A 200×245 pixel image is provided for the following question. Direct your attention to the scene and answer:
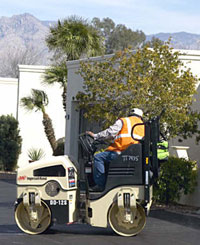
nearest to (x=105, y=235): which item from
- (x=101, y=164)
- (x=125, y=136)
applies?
(x=101, y=164)

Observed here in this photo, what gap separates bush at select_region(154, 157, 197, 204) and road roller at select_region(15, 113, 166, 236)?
466 centimetres

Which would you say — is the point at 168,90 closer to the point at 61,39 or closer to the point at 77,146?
the point at 77,146

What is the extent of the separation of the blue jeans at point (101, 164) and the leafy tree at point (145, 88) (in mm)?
4175

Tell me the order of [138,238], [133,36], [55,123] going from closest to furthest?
[138,238], [55,123], [133,36]

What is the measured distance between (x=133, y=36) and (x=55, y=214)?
64724mm

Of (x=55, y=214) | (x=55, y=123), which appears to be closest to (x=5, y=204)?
(x=55, y=214)

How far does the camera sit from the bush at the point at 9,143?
30.0 m

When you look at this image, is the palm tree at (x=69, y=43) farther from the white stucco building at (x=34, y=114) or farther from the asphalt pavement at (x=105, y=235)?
the asphalt pavement at (x=105, y=235)

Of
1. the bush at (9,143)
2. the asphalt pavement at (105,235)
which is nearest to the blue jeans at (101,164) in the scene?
the asphalt pavement at (105,235)

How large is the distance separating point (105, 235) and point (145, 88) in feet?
15.9

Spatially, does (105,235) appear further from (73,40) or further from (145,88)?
(73,40)

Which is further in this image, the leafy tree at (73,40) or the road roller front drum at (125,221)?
the leafy tree at (73,40)

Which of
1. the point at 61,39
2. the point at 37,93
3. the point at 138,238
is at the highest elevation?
the point at 61,39

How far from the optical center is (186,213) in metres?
14.3
